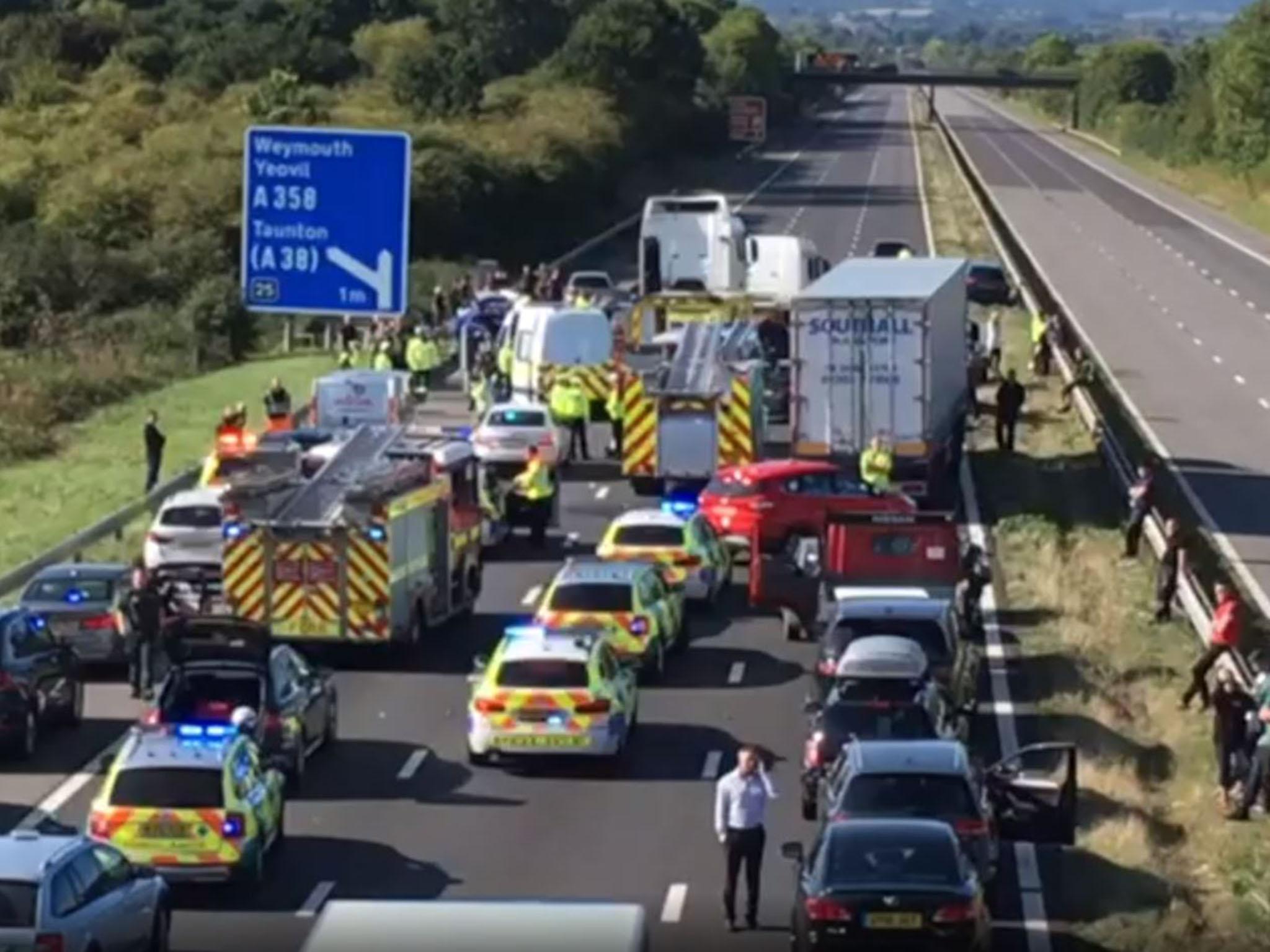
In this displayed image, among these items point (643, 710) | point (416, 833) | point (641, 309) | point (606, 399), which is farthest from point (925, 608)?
point (641, 309)

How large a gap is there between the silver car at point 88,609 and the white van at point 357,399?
539 inches

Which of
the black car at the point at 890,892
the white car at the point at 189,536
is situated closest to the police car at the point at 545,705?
the black car at the point at 890,892

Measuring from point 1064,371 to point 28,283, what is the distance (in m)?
25.2

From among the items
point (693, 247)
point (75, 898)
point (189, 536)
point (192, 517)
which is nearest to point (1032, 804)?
point (75, 898)

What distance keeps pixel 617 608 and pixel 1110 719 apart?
5.17 m

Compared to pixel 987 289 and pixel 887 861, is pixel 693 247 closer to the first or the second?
pixel 987 289

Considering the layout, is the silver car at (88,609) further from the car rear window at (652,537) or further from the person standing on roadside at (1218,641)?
the person standing on roadside at (1218,641)

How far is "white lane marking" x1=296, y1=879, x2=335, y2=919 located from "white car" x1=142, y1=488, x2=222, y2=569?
40.8ft

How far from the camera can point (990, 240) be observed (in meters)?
99.8

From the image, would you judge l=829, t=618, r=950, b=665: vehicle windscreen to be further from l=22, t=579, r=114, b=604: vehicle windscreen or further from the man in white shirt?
l=22, t=579, r=114, b=604: vehicle windscreen

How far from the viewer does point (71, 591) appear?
113ft

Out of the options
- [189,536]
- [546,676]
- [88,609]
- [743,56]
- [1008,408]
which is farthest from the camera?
[743,56]

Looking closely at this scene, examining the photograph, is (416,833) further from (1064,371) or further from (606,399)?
(1064,371)

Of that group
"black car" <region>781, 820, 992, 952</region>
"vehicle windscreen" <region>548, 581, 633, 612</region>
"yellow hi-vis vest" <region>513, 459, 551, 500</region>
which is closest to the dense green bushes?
"yellow hi-vis vest" <region>513, 459, 551, 500</region>
